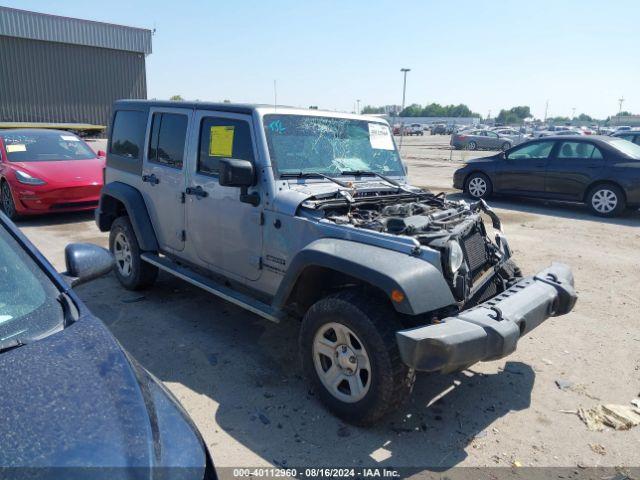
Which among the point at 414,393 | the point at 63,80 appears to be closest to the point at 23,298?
the point at 414,393

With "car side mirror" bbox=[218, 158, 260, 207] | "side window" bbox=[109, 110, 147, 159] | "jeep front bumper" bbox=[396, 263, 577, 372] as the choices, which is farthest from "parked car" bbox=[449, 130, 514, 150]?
"jeep front bumper" bbox=[396, 263, 577, 372]

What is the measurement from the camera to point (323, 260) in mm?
3236

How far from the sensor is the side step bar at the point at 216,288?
149 inches

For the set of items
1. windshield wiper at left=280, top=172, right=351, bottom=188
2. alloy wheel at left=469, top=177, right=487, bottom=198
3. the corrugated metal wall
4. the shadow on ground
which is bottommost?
the shadow on ground

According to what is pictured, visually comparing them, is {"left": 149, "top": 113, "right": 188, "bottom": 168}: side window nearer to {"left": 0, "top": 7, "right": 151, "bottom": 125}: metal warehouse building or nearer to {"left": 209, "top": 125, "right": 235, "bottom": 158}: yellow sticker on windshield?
{"left": 209, "top": 125, "right": 235, "bottom": 158}: yellow sticker on windshield

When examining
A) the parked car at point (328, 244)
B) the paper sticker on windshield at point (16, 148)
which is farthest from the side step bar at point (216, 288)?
the paper sticker on windshield at point (16, 148)

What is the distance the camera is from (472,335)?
2.82 metres

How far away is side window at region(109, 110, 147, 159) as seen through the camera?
5.40 metres

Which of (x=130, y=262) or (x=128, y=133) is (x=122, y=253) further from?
(x=128, y=133)

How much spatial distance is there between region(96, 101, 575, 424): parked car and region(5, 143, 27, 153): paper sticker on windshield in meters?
5.14

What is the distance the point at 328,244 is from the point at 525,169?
9256mm

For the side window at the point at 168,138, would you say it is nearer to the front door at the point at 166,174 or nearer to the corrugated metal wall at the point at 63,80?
the front door at the point at 166,174

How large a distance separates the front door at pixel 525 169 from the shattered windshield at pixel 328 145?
7.21 metres

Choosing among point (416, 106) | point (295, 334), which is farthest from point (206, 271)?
point (416, 106)
